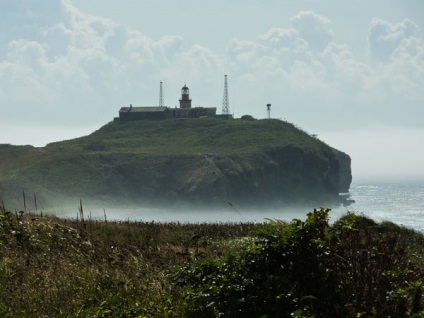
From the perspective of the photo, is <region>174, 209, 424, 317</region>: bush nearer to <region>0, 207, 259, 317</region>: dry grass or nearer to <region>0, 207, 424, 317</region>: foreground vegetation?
<region>0, 207, 424, 317</region>: foreground vegetation

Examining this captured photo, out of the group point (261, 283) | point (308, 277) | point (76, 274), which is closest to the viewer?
point (308, 277)

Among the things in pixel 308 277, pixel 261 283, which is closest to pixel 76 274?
pixel 261 283

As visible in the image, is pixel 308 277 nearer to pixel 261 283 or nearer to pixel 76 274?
pixel 261 283

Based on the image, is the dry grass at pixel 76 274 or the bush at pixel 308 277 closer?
the bush at pixel 308 277

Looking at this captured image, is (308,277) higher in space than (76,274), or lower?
higher

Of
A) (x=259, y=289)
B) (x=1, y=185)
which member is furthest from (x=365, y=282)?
(x=1, y=185)

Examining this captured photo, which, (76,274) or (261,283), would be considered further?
(76,274)

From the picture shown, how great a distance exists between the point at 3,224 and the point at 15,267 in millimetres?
3282

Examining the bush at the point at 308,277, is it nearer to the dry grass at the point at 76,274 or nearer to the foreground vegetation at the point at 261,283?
the foreground vegetation at the point at 261,283

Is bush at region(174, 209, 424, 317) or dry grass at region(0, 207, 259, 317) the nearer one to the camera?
bush at region(174, 209, 424, 317)

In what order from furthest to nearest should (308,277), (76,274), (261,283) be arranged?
1. (76,274)
2. (261,283)
3. (308,277)

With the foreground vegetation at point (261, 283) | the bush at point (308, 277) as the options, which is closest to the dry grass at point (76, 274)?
the foreground vegetation at point (261, 283)

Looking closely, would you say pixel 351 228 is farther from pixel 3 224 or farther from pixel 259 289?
pixel 3 224

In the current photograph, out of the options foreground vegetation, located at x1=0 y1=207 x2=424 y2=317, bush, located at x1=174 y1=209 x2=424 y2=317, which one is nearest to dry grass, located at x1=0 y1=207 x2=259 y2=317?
foreground vegetation, located at x1=0 y1=207 x2=424 y2=317
